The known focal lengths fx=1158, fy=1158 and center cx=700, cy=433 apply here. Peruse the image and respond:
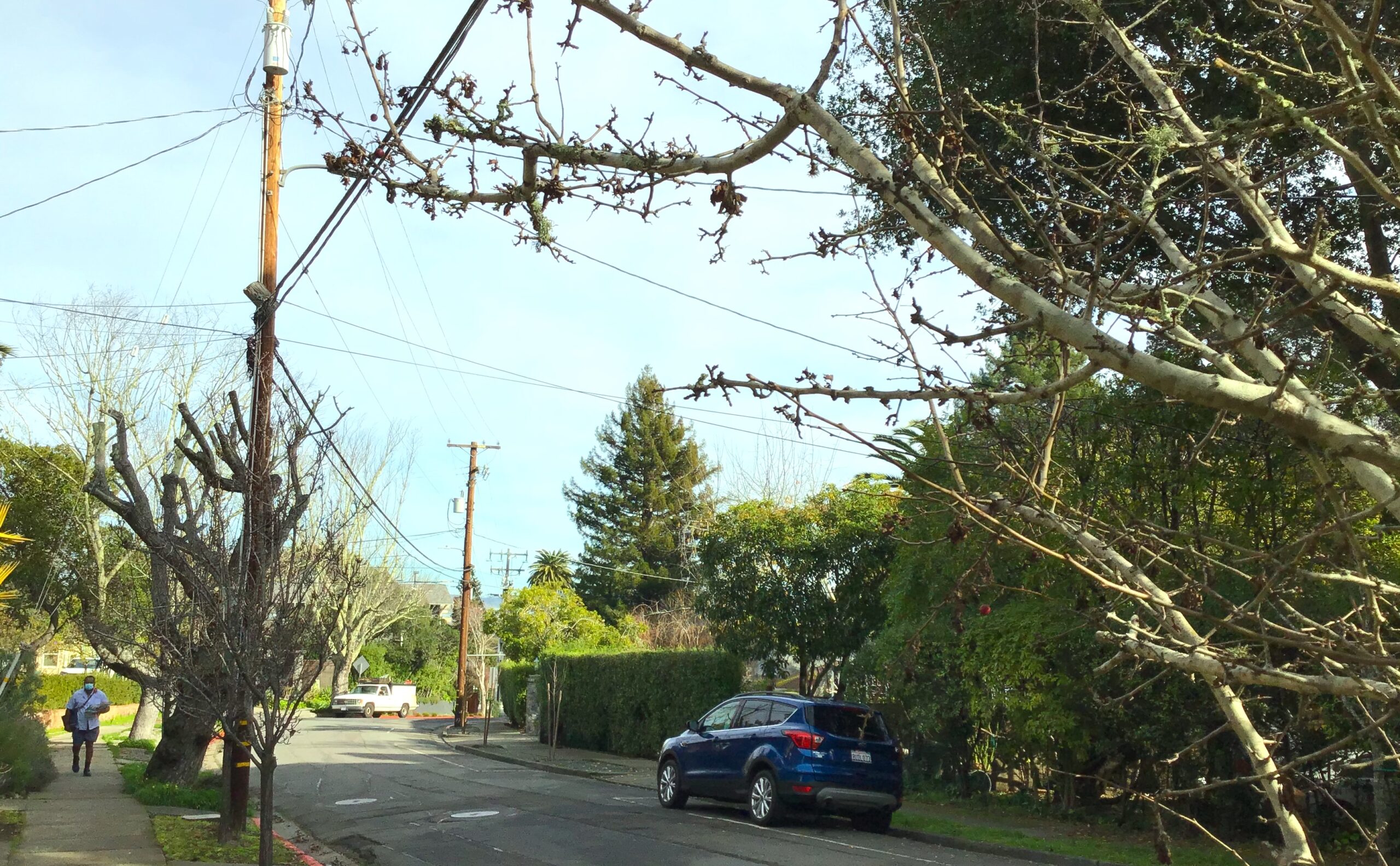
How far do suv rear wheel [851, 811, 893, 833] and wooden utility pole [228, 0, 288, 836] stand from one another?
741 cm

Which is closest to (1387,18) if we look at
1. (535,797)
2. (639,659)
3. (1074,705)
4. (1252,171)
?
(1252,171)

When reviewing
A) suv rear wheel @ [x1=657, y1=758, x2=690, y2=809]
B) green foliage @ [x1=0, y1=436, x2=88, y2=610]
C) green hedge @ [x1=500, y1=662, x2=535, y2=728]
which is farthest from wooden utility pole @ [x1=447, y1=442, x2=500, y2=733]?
→ suv rear wheel @ [x1=657, y1=758, x2=690, y2=809]

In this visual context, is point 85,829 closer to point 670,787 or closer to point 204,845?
point 204,845

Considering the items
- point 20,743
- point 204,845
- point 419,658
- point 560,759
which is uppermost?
point 419,658

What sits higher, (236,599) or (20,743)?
(236,599)

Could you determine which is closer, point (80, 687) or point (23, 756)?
point (23, 756)

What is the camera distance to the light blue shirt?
66.0ft

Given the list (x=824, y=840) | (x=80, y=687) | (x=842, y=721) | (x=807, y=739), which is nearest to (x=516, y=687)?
(x=80, y=687)

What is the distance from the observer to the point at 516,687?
39438 mm

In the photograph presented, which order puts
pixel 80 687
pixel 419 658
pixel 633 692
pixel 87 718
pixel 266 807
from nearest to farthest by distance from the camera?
pixel 266 807, pixel 87 718, pixel 633 692, pixel 80 687, pixel 419 658

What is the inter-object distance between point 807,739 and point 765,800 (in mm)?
1024

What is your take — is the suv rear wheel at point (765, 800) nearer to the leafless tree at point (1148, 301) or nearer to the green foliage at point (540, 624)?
the leafless tree at point (1148, 301)

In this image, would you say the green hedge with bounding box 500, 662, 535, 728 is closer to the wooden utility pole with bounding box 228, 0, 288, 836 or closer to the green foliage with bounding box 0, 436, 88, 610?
the green foliage with bounding box 0, 436, 88, 610

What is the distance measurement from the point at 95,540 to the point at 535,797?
16186mm
